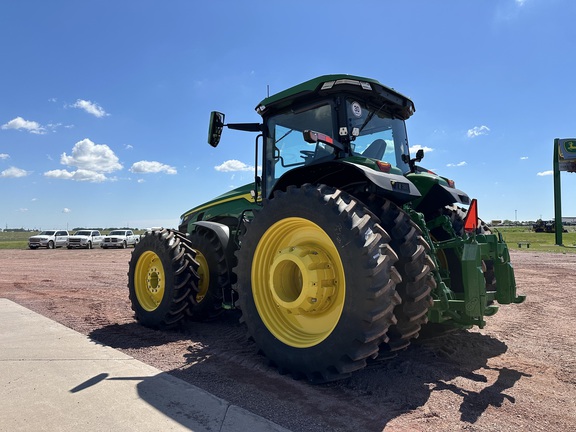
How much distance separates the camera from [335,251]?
366 centimetres

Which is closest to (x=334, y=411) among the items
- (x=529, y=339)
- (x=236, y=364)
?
(x=236, y=364)

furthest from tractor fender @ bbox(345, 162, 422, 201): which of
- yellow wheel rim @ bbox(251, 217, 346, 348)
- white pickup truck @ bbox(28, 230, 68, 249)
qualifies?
white pickup truck @ bbox(28, 230, 68, 249)

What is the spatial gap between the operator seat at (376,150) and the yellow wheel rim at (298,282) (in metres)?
1.35

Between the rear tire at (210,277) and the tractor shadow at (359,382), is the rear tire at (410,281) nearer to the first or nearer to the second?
the tractor shadow at (359,382)

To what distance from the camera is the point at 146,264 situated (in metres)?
6.03

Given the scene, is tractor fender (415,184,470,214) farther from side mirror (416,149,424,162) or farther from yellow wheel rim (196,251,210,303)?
yellow wheel rim (196,251,210,303)

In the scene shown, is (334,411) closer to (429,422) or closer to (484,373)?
(429,422)

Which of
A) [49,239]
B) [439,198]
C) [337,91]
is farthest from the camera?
[49,239]

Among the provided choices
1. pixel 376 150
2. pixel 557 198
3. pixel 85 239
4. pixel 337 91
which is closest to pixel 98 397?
pixel 337 91

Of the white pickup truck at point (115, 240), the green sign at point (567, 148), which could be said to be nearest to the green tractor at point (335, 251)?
the white pickup truck at point (115, 240)

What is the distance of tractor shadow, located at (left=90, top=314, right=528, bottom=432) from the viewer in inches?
117

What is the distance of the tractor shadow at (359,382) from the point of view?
2.98 meters

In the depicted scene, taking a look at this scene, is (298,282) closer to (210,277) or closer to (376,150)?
(376,150)

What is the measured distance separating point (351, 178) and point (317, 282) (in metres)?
1.13
